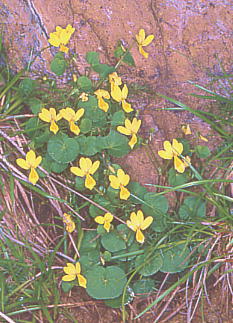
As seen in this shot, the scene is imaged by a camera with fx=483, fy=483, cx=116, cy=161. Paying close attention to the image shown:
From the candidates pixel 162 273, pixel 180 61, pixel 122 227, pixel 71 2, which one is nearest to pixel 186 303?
pixel 162 273

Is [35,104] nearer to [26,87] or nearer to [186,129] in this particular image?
[26,87]

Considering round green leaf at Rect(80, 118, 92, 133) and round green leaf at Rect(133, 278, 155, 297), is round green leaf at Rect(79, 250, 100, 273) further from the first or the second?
round green leaf at Rect(80, 118, 92, 133)

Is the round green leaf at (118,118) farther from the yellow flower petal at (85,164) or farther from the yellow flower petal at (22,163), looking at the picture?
the yellow flower petal at (22,163)

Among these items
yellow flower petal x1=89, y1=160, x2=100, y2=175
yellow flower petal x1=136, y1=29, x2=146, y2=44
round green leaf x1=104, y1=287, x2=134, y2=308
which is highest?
yellow flower petal x1=136, y1=29, x2=146, y2=44

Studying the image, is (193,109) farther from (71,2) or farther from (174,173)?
(71,2)

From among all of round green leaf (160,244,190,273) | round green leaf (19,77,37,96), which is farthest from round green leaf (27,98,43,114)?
round green leaf (160,244,190,273)

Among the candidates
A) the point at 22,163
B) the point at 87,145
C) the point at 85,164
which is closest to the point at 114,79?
the point at 87,145

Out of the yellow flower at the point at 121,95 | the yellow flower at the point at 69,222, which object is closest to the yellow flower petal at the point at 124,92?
the yellow flower at the point at 121,95
